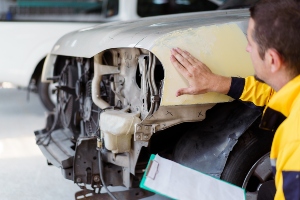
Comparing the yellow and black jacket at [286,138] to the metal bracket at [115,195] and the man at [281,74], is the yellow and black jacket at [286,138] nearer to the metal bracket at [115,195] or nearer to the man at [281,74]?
the man at [281,74]

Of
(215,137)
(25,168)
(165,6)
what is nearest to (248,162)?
(215,137)

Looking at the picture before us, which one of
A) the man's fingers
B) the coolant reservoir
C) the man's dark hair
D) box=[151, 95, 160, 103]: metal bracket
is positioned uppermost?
the man's dark hair

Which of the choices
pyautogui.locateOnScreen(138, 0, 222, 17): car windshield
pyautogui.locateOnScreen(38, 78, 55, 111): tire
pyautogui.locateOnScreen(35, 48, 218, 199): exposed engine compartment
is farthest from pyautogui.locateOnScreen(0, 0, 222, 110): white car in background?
pyautogui.locateOnScreen(35, 48, 218, 199): exposed engine compartment

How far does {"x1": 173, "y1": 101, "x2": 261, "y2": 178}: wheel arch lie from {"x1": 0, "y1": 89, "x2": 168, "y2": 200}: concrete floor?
73 centimetres

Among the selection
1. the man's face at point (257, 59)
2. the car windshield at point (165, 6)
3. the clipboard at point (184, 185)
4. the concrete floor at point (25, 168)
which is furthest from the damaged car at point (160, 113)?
the car windshield at point (165, 6)

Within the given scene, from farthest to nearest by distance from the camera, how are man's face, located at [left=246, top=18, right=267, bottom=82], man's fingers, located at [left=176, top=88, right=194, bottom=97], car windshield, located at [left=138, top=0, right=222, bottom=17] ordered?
car windshield, located at [left=138, top=0, right=222, bottom=17], man's fingers, located at [left=176, top=88, right=194, bottom=97], man's face, located at [left=246, top=18, right=267, bottom=82]

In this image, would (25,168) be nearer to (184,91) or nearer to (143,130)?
(143,130)

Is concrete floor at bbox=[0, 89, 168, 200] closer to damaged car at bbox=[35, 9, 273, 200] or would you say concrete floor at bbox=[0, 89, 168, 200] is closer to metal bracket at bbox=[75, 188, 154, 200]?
metal bracket at bbox=[75, 188, 154, 200]

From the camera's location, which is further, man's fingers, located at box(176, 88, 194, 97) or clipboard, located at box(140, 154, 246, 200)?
man's fingers, located at box(176, 88, 194, 97)

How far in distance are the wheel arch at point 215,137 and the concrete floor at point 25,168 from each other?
2.39ft

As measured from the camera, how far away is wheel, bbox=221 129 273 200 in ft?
7.56

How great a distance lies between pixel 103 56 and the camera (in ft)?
9.28

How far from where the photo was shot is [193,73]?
2061 mm

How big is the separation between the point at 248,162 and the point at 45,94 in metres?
3.99
